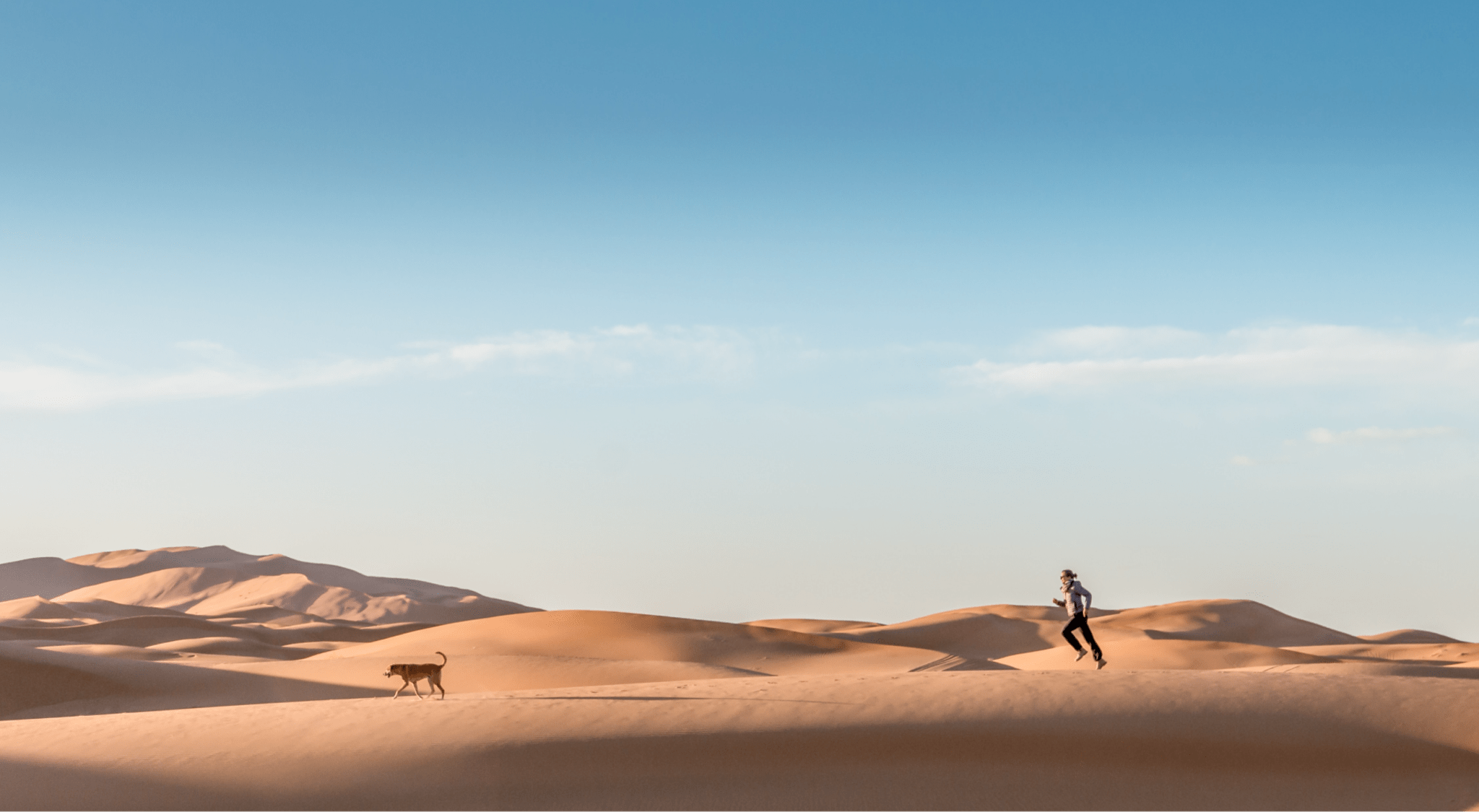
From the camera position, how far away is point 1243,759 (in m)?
14.0

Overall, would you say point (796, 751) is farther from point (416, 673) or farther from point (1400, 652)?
point (1400, 652)

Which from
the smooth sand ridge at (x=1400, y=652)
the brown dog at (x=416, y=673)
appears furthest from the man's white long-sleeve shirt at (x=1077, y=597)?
the smooth sand ridge at (x=1400, y=652)

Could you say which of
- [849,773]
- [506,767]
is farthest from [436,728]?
[849,773]

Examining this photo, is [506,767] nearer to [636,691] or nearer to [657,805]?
[657,805]

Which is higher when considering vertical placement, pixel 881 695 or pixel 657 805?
pixel 881 695

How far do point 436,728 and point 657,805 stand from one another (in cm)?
326

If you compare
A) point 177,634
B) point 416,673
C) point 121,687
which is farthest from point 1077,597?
point 177,634

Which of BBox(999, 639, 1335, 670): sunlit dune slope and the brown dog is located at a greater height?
BBox(999, 639, 1335, 670): sunlit dune slope

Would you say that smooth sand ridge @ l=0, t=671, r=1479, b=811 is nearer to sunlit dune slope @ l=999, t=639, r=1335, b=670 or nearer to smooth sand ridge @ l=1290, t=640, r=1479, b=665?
sunlit dune slope @ l=999, t=639, r=1335, b=670

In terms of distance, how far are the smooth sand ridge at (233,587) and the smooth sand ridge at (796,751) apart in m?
68.0

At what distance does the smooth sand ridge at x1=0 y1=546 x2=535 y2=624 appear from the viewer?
88.3 metres

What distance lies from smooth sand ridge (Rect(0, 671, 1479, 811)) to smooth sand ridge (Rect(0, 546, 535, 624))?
68.0m

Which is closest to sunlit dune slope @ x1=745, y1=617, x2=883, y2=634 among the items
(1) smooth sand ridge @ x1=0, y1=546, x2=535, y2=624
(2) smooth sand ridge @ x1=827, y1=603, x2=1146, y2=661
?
(2) smooth sand ridge @ x1=827, y1=603, x2=1146, y2=661

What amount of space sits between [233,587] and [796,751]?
92518 millimetres
